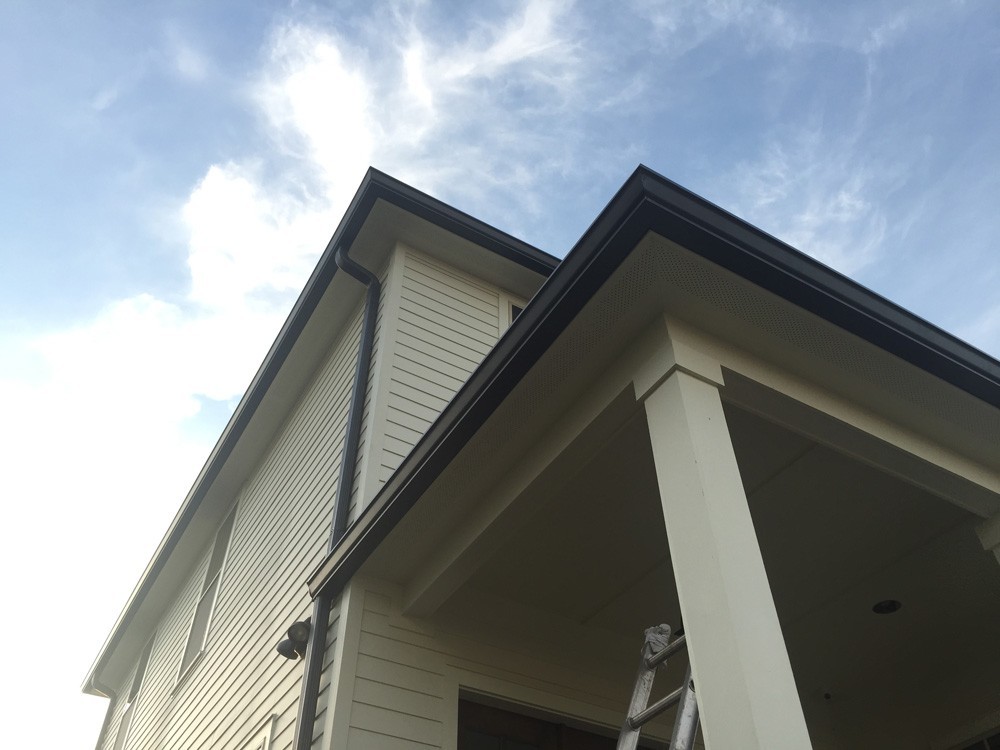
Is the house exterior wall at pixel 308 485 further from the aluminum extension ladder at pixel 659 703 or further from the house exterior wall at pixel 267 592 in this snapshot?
the aluminum extension ladder at pixel 659 703

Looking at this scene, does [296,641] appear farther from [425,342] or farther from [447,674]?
[425,342]

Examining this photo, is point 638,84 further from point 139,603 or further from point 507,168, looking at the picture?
point 139,603

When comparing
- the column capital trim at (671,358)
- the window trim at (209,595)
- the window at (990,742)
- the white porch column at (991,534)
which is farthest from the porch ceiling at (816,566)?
the window trim at (209,595)

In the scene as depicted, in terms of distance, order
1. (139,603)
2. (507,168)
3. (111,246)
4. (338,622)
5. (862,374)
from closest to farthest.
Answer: (862,374)
(338,622)
(111,246)
(139,603)
(507,168)

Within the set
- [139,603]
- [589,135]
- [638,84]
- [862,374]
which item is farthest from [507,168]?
[862,374]

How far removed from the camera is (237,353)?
33.8ft

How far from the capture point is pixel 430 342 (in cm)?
626

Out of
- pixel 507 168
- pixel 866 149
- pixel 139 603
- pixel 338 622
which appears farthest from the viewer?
pixel 507 168

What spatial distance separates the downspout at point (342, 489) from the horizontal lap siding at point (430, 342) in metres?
0.22

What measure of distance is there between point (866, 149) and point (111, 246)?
944 centimetres

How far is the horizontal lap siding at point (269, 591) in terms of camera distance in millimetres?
5375

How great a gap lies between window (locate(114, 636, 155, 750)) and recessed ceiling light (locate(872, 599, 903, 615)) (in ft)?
27.7

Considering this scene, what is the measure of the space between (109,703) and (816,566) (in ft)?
34.1

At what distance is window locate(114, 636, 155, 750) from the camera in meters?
9.88
